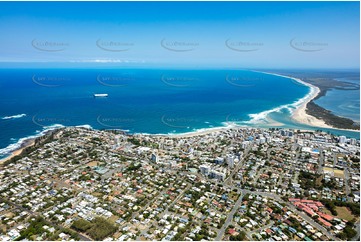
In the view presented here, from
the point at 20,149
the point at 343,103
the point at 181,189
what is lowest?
the point at 181,189

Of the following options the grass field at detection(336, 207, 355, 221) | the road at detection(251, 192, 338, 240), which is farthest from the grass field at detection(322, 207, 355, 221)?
the road at detection(251, 192, 338, 240)

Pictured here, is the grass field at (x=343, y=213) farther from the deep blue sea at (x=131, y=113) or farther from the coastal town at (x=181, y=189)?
the deep blue sea at (x=131, y=113)

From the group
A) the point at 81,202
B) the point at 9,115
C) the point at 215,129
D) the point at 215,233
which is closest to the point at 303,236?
the point at 215,233

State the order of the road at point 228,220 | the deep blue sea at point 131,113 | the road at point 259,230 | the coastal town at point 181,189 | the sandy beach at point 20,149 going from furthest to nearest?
the deep blue sea at point 131,113 → the sandy beach at point 20,149 → the coastal town at point 181,189 → the road at point 259,230 → the road at point 228,220

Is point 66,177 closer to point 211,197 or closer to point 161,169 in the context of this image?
point 161,169

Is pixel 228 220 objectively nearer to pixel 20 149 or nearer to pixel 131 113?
pixel 20 149

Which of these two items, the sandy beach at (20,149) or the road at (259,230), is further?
the sandy beach at (20,149)

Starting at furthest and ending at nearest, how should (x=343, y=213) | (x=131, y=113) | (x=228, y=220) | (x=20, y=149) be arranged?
(x=131, y=113) < (x=20, y=149) < (x=343, y=213) < (x=228, y=220)

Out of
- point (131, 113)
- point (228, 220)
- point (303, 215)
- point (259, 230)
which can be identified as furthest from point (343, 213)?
point (131, 113)

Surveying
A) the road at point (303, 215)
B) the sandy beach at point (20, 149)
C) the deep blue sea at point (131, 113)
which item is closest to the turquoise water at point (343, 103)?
the deep blue sea at point (131, 113)
